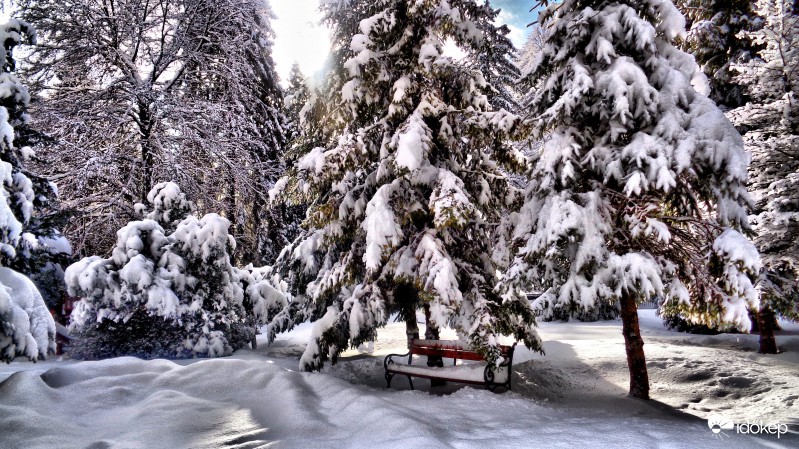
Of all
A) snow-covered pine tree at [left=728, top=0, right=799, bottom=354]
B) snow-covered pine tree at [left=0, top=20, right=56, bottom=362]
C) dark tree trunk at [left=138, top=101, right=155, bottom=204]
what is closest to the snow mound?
snow-covered pine tree at [left=0, top=20, right=56, bottom=362]

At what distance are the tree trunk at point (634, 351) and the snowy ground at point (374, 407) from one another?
25 centimetres

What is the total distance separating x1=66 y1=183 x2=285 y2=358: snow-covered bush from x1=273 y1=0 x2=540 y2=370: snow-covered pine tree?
357 cm

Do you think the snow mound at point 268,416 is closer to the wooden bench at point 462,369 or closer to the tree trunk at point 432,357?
the wooden bench at point 462,369

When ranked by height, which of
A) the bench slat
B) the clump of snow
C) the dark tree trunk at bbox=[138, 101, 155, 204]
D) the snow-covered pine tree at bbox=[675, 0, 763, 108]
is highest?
the snow-covered pine tree at bbox=[675, 0, 763, 108]

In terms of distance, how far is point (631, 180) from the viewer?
6.20 metres

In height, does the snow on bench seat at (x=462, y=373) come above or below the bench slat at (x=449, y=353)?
below

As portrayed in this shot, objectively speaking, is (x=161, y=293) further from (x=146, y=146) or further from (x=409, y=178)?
(x=409, y=178)

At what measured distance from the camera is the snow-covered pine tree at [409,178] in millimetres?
6996

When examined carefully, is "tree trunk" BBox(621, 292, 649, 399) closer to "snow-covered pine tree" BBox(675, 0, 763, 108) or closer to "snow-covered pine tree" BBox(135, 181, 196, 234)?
"snow-covered pine tree" BBox(675, 0, 763, 108)


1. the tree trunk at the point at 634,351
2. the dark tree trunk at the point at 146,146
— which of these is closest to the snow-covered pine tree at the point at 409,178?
the tree trunk at the point at 634,351

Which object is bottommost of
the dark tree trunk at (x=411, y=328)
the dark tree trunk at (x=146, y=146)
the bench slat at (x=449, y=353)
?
the bench slat at (x=449, y=353)

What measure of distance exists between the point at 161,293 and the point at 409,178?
6.12 m

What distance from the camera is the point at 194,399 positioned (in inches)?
245

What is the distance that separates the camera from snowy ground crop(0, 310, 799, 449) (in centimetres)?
495
